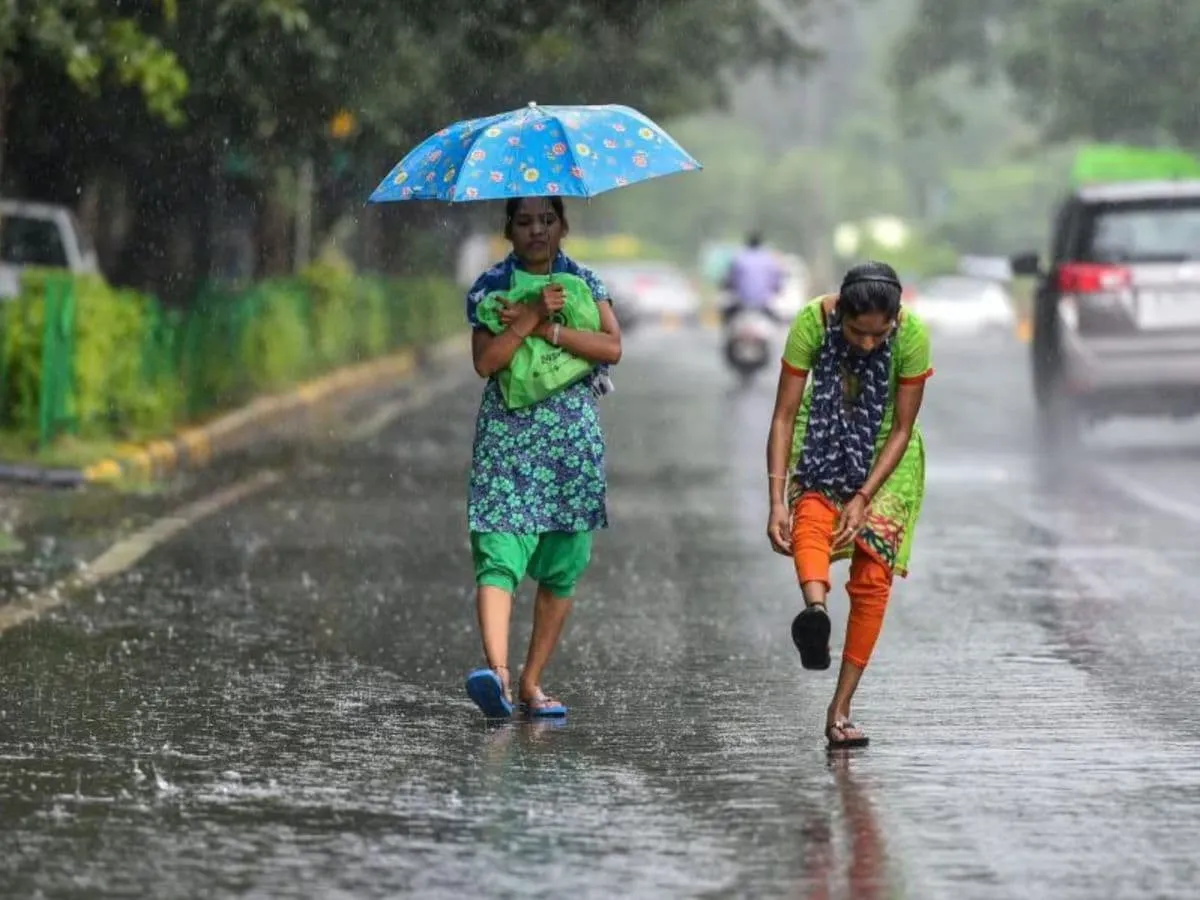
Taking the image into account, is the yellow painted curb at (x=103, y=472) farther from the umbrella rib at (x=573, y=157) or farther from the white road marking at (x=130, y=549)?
the umbrella rib at (x=573, y=157)

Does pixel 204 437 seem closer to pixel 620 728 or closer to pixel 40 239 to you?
pixel 40 239

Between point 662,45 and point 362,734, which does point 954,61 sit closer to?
point 662,45

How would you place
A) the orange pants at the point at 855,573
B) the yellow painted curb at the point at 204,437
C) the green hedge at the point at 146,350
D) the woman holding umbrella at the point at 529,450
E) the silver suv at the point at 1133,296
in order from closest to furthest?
the orange pants at the point at 855,573, the woman holding umbrella at the point at 529,450, the yellow painted curb at the point at 204,437, the green hedge at the point at 146,350, the silver suv at the point at 1133,296

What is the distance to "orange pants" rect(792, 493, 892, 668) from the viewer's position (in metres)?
8.23

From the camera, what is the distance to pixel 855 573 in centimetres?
833

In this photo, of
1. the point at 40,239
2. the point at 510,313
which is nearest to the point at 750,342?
the point at 40,239

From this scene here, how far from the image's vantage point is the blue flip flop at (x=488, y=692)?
852 centimetres

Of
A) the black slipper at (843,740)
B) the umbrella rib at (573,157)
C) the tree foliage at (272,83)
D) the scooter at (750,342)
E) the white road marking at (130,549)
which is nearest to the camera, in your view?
the black slipper at (843,740)

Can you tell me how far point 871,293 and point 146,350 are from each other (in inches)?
553

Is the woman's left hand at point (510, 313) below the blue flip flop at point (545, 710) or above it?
above


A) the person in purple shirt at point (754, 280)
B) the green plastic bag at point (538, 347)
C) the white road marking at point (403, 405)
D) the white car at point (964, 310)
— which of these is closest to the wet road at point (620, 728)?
the green plastic bag at point (538, 347)

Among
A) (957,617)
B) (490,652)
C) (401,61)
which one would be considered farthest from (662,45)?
(490,652)

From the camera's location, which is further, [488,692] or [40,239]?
[40,239]

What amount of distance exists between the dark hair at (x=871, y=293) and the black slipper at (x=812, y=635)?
2.65 feet
